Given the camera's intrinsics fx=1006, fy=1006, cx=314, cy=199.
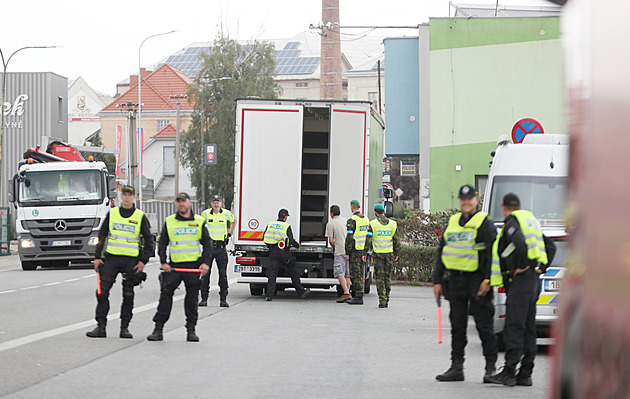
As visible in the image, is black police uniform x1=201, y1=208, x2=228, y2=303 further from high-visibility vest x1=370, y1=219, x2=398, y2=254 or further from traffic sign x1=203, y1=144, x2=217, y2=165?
traffic sign x1=203, y1=144, x2=217, y2=165

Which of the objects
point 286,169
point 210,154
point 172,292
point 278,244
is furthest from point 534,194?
point 210,154

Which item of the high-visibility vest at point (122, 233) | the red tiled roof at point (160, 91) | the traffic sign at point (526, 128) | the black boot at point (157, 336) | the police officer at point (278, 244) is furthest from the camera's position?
the red tiled roof at point (160, 91)

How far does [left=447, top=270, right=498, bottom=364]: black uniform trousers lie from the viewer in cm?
916

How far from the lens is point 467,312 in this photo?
9297 millimetres

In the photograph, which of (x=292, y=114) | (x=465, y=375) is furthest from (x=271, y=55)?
(x=465, y=375)

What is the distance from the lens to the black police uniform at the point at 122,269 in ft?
40.1

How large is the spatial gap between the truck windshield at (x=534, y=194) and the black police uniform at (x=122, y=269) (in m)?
4.84

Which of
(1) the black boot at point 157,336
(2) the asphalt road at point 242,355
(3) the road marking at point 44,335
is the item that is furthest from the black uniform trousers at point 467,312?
(3) the road marking at point 44,335

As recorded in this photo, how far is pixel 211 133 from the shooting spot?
70438 millimetres

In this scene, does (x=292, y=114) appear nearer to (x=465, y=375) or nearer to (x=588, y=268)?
(x=465, y=375)

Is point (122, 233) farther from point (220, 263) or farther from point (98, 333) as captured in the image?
point (220, 263)

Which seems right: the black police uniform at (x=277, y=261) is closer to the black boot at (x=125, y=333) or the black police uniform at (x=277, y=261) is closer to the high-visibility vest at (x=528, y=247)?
the black boot at (x=125, y=333)

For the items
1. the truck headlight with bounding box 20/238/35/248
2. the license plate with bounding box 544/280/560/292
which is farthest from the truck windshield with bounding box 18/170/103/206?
the license plate with bounding box 544/280/560/292

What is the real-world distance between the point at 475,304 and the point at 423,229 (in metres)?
15.8
